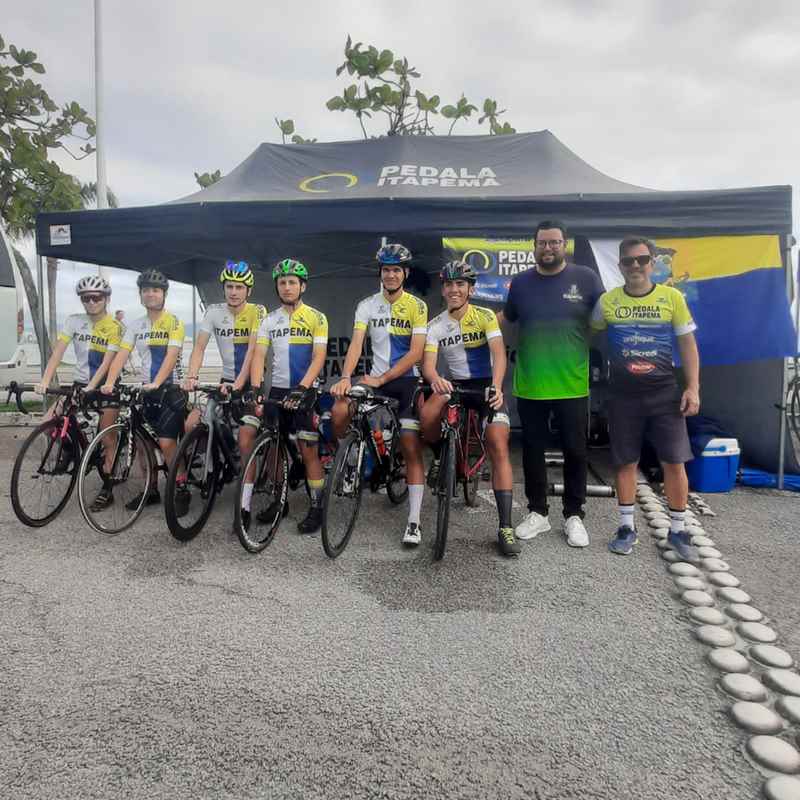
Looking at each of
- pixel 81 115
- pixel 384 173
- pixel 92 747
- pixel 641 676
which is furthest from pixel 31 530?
pixel 81 115

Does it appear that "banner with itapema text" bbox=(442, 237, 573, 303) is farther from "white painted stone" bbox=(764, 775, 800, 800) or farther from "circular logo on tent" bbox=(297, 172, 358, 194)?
"white painted stone" bbox=(764, 775, 800, 800)

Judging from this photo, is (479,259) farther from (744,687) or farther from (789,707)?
(789,707)

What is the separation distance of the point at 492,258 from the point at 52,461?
164 inches

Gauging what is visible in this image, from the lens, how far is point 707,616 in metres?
2.91

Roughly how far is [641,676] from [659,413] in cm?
182

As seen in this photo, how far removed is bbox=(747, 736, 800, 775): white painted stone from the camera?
1867 mm

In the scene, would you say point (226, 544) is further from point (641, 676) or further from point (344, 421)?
point (641, 676)

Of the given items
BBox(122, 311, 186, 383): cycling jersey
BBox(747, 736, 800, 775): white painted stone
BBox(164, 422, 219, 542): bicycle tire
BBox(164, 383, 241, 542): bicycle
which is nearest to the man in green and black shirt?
BBox(747, 736, 800, 775): white painted stone

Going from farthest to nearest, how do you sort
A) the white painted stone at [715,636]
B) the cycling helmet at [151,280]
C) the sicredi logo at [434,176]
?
the sicredi logo at [434,176] → the cycling helmet at [151,280] → the white painted stone at [715,636]

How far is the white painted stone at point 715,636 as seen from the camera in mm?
2664

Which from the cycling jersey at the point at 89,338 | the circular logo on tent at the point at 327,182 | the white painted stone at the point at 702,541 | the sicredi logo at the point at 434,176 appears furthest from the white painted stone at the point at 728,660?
the circular logo on tent at the point at 327,182

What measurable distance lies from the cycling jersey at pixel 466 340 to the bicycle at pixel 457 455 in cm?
20

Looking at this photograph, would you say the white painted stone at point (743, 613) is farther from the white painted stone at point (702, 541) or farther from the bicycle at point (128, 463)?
the bicycle at point (128, 463)

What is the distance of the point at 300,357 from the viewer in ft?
14.0
